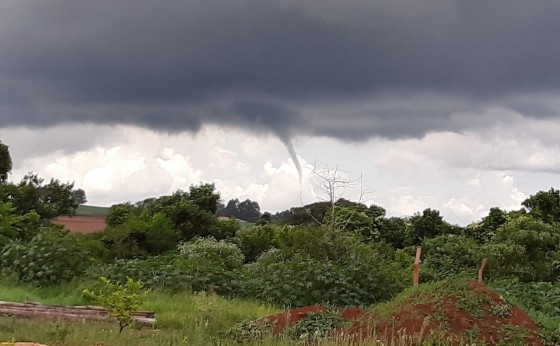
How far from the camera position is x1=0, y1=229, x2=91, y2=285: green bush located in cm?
1722

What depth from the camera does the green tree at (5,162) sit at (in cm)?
3769

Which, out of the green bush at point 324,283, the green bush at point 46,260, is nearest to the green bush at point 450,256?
the green bush at point 324,283

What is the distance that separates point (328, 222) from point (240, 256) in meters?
4.98

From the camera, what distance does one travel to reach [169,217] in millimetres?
31328

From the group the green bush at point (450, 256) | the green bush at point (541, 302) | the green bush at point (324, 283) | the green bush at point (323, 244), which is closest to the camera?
the green bush at point (541, 302)

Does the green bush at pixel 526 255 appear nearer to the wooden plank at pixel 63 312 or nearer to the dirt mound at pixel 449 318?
the dirt mound at pixel 449 318

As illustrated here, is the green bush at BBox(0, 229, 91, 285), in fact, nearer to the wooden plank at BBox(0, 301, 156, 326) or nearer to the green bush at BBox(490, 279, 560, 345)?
the wooden plank at BBox(0, 301, 156, 326)

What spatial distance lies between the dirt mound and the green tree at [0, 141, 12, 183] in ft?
95.3

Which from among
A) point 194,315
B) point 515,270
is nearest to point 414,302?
point 194,315

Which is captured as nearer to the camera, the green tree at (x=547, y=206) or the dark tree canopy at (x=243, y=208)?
the green tree at (x=547, y=206)

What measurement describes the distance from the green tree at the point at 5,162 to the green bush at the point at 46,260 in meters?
20.4

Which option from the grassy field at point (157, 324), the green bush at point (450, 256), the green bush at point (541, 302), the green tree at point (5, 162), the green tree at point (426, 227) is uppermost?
the green tree at point (5, 162)

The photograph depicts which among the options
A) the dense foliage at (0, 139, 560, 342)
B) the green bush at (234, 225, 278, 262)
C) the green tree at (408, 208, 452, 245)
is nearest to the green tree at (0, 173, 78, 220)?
the dense foliage at (0, 139, 560, 342)

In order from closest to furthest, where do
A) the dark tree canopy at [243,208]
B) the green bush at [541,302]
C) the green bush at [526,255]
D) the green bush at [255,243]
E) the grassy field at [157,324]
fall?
the grassy field at [157,324] → the green bush at [541,302] → the green bush at [526,255] → the green bush at [255,243] → the dark tree canopy at [243,208]
